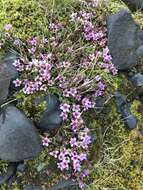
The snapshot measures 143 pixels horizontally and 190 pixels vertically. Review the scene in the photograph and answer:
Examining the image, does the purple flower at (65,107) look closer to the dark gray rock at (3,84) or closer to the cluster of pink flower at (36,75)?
the cluster of pink flower at (36,75)

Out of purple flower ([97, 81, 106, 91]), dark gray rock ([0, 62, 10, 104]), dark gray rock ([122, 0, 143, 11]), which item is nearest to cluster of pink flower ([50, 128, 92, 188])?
purple flower ([97, 81, 106, 91])

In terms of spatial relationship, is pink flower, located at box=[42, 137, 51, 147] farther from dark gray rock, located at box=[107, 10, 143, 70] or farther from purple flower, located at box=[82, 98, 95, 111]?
dark gray rock, located at box=[107, 10, 143, 70]

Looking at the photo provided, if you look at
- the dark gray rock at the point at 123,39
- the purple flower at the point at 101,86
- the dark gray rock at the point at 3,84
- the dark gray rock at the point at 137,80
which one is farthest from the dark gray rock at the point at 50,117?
the dark gray rock at the point at 137,80

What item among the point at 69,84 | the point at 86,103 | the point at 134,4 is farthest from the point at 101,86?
the point at 134,4

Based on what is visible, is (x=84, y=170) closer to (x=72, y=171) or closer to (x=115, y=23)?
(x=72, y=171)

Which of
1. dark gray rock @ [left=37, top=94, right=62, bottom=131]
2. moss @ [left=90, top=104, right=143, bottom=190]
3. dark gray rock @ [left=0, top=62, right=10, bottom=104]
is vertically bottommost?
Result: moss @ [left=90, top=104, right=143, bottom=190]

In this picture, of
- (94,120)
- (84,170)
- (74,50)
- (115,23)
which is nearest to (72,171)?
(84,170)

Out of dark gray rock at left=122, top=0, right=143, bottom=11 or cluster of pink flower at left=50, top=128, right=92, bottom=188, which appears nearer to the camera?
cluster of pink flower at left=50, top=128, right=92, bottom=188

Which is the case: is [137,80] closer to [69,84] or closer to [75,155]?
[69,84]
